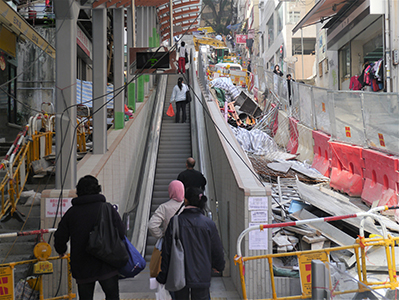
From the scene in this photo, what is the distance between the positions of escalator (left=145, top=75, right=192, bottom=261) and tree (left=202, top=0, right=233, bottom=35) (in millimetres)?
64987

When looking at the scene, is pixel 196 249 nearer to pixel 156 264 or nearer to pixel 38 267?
pixel 156 264

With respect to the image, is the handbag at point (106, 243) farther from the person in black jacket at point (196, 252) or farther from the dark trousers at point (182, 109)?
the dark trousers at point (182, 109)

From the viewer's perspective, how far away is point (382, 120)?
818 cm

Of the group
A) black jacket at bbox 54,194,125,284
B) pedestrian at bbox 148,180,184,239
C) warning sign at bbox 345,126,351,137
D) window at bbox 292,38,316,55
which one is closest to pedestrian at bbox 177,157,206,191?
pedestrian at bbox 148,180,184,239

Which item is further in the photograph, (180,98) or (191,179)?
(180,98)

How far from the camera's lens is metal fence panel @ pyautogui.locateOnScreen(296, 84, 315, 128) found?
12938 mm

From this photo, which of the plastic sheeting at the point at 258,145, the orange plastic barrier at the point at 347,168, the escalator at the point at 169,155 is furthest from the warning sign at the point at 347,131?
the escalator at the point at 169,155

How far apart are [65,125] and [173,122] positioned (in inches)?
308

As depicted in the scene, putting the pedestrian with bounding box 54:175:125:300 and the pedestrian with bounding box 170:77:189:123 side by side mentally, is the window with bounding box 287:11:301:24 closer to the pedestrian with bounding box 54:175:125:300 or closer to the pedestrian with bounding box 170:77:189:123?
the pedestrian with bounding box 170:77:189:123

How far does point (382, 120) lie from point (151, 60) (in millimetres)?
4456

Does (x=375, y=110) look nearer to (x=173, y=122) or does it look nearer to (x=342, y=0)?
(x=173, y=122)

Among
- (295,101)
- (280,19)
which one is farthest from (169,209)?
(280,19)

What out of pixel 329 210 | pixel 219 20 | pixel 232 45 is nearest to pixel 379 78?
pixel 329 210

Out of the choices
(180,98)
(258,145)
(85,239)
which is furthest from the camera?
(180,98)
